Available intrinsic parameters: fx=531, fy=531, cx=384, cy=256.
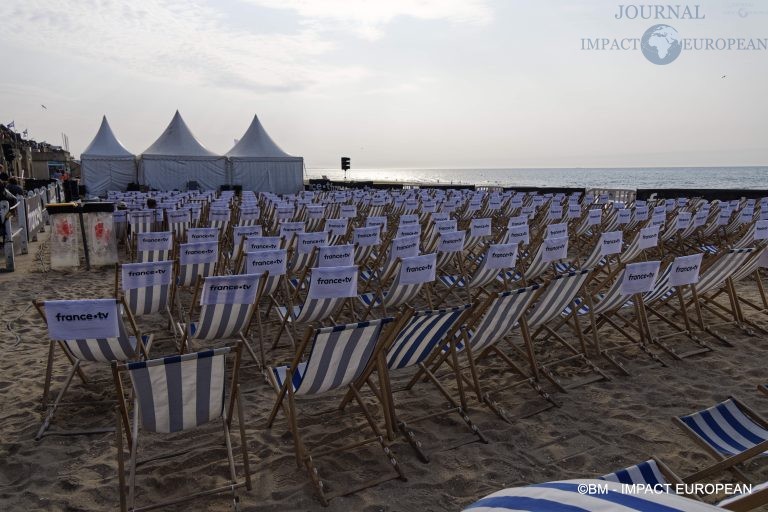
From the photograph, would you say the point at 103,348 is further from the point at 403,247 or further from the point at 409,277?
the point at 403,247

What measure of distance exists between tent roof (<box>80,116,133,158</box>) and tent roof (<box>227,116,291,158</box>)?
14.5ft

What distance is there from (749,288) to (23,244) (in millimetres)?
10772

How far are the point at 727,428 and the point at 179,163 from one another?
72.5 feet

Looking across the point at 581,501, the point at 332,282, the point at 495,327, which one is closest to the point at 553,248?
the point at 495,327

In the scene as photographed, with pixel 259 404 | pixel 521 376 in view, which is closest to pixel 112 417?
pixel 259 404

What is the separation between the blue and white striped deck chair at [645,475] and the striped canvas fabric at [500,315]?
58.0 inches

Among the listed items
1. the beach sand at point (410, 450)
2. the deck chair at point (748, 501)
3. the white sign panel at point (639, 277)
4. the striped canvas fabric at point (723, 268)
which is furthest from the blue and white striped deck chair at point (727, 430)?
the striped canvas fabric at point (723, 268)

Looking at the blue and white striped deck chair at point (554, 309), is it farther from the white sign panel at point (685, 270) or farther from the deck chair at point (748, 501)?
the deck chair at point (748, 501)

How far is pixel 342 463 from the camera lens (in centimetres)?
275

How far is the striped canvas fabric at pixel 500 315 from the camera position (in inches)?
122

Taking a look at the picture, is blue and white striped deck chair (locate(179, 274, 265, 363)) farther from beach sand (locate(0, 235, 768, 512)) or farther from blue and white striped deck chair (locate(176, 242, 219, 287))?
blue and white striped deck chair (locate(176, 242, 219, 287))

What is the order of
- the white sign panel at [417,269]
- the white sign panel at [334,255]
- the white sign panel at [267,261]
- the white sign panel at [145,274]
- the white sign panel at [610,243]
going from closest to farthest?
1. the white sign panel at [145,274]
2. the white sign panel at [417,269]
3. the white sign panel at [267,261]
4. the white sign panel at [334,255]
5. the white sign panel at [610,243]

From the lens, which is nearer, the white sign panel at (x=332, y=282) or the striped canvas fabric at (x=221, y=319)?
the striped canvas fabric at (x=221, y=319)

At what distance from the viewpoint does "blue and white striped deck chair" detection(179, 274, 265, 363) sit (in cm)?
346
